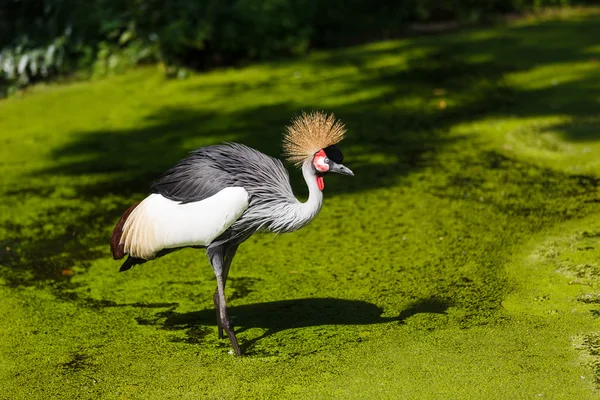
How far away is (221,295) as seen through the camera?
3.77 metres

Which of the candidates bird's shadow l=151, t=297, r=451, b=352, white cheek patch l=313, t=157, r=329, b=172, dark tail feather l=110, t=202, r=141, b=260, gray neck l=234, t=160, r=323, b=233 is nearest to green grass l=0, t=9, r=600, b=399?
bird's shadow l=151, t=297, r=451, b=352

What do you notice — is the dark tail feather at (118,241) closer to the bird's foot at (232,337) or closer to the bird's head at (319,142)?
the bird's foot at (232,337)

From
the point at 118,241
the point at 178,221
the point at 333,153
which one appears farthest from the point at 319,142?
the point at 118,241

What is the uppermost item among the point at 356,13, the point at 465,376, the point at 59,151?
the point at 356,13

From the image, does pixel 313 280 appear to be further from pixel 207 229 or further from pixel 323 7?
pixel 323 7

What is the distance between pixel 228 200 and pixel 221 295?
0.45m

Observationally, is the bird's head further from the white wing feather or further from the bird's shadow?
the bird's shadow

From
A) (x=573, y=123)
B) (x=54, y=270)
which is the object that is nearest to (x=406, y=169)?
(x=573, y=123)

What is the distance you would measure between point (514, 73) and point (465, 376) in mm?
4769

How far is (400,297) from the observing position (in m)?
4.25

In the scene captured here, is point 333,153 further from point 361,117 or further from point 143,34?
point 143,34

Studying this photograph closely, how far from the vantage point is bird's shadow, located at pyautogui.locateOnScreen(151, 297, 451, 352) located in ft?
13.2

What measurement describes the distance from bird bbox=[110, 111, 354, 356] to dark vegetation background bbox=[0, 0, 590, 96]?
4.33m

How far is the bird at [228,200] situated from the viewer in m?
3.64
